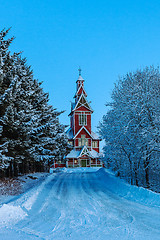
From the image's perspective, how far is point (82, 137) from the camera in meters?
52.9

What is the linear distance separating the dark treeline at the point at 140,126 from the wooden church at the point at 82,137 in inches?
1278

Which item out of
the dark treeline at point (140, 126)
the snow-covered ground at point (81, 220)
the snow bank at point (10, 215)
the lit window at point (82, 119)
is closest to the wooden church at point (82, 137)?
the lit window at point (82, 119)

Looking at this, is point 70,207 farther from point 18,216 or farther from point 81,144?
point 81,144

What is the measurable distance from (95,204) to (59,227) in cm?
390

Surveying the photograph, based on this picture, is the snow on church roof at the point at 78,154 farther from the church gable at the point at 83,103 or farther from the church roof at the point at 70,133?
the church gable at the point at 83,103

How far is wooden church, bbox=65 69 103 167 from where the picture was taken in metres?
50.7

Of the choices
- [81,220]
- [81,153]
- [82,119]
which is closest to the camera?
[81,220]

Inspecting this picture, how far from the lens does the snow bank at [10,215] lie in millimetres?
7484

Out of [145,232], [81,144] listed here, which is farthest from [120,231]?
[81,144]

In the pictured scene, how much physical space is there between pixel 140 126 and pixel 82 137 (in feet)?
126

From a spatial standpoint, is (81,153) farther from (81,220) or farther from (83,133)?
(81,220)

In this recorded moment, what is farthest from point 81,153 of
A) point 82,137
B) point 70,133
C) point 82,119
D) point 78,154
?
point 82,119

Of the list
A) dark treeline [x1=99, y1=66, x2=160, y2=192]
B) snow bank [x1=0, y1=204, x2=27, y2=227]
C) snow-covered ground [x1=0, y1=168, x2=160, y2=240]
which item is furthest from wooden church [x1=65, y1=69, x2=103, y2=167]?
snow bank [x1=0, y1=204, x2=27, y2=227]

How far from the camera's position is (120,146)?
17.2 metres
